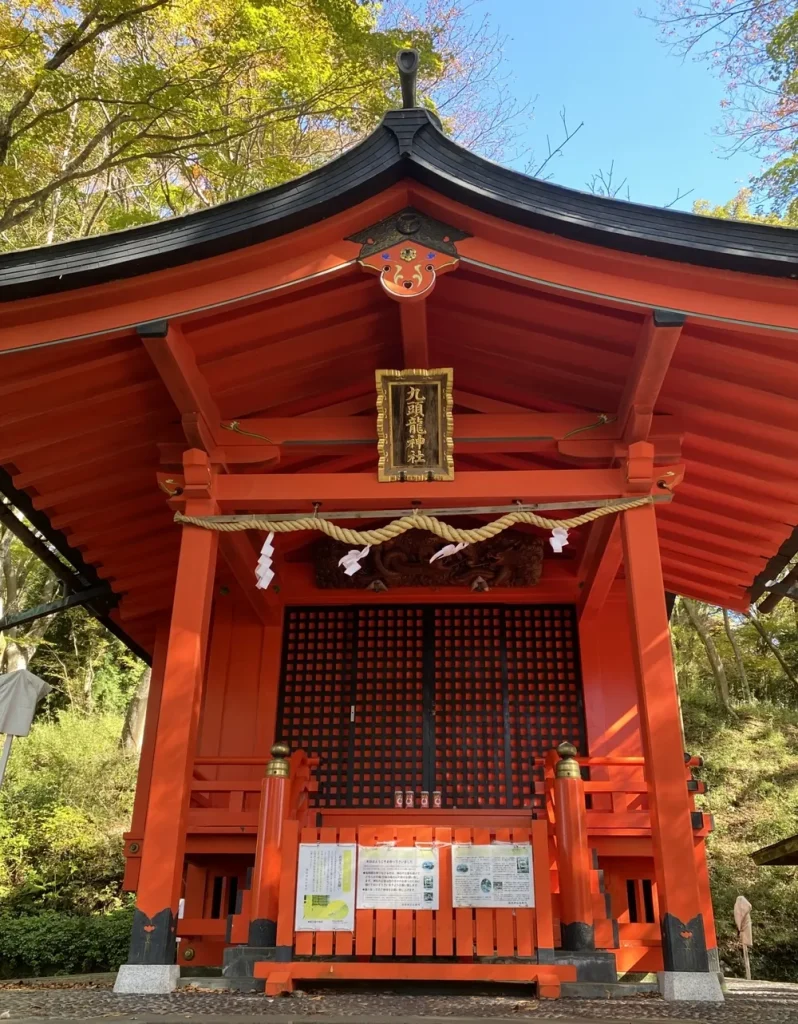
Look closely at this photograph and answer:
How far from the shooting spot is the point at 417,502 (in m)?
5.53

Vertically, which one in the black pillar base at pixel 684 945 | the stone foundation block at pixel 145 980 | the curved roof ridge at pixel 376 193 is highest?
the curved roof ridge at pixel 376 193

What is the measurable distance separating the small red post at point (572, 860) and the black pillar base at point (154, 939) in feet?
7.31

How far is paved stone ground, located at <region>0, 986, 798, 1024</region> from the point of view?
3344 millimetres

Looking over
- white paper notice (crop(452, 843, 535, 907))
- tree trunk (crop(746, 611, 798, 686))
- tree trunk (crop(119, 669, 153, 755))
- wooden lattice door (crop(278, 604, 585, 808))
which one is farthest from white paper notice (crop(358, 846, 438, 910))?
tree trunk (crop(746, 611, 798, 686))

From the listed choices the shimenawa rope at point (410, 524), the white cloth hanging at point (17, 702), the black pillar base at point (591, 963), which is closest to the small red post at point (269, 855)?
the shimenawa rope at point (410, 524)

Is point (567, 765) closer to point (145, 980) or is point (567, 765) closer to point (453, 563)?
point (145, 980)

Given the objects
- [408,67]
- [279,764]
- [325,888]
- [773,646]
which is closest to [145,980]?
[325,888]

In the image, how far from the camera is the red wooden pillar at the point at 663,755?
13.3 feet

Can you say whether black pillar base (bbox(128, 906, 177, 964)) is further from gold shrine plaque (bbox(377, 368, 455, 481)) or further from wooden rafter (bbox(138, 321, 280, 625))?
gold shrine plaque (bbox(377, 368, 455, 481))

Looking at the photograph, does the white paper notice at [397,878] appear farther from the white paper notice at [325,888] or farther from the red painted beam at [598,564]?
the red painted beam at [598,564]

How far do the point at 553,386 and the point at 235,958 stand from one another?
168 inches

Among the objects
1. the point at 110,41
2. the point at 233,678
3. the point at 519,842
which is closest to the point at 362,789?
the point at 233,678

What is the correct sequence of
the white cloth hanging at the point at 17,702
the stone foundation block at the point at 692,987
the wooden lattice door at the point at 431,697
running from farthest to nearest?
the wooden lattice door at the point at 431,697, the white cloth hanging at the point at 17,702, the stone foundation block at the point at 692,987

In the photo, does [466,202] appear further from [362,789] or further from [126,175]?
[126,175]
